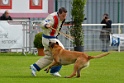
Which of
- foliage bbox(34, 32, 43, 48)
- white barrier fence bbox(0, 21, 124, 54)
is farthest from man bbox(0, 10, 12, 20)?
foliage bbox(34, 32, 43, 48)

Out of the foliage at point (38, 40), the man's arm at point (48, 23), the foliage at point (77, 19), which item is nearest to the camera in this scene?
the man's arm at point (48, 23)

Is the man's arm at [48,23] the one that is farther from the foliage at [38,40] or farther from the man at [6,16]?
the man at [6,16]

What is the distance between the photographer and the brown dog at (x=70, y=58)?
50.4 ft

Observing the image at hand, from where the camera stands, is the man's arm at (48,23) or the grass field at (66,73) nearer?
the grass field at (66,73)

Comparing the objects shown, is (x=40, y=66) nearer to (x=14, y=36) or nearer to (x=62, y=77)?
(x=62, y=77)

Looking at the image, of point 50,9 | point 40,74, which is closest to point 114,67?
point 40,74

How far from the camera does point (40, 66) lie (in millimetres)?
16047

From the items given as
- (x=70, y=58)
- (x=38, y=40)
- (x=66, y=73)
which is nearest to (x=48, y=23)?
(x=70, y=58)

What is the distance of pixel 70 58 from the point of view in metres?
15.5

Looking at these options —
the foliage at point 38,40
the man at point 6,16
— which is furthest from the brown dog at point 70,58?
the man at point 6,16

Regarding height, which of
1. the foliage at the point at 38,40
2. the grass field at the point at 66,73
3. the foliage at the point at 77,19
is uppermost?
the foliage at the point at 77,19

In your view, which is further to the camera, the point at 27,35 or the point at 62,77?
the point at 27,35

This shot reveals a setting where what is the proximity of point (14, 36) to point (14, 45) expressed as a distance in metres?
0.38

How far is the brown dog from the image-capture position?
1537 centimetres
